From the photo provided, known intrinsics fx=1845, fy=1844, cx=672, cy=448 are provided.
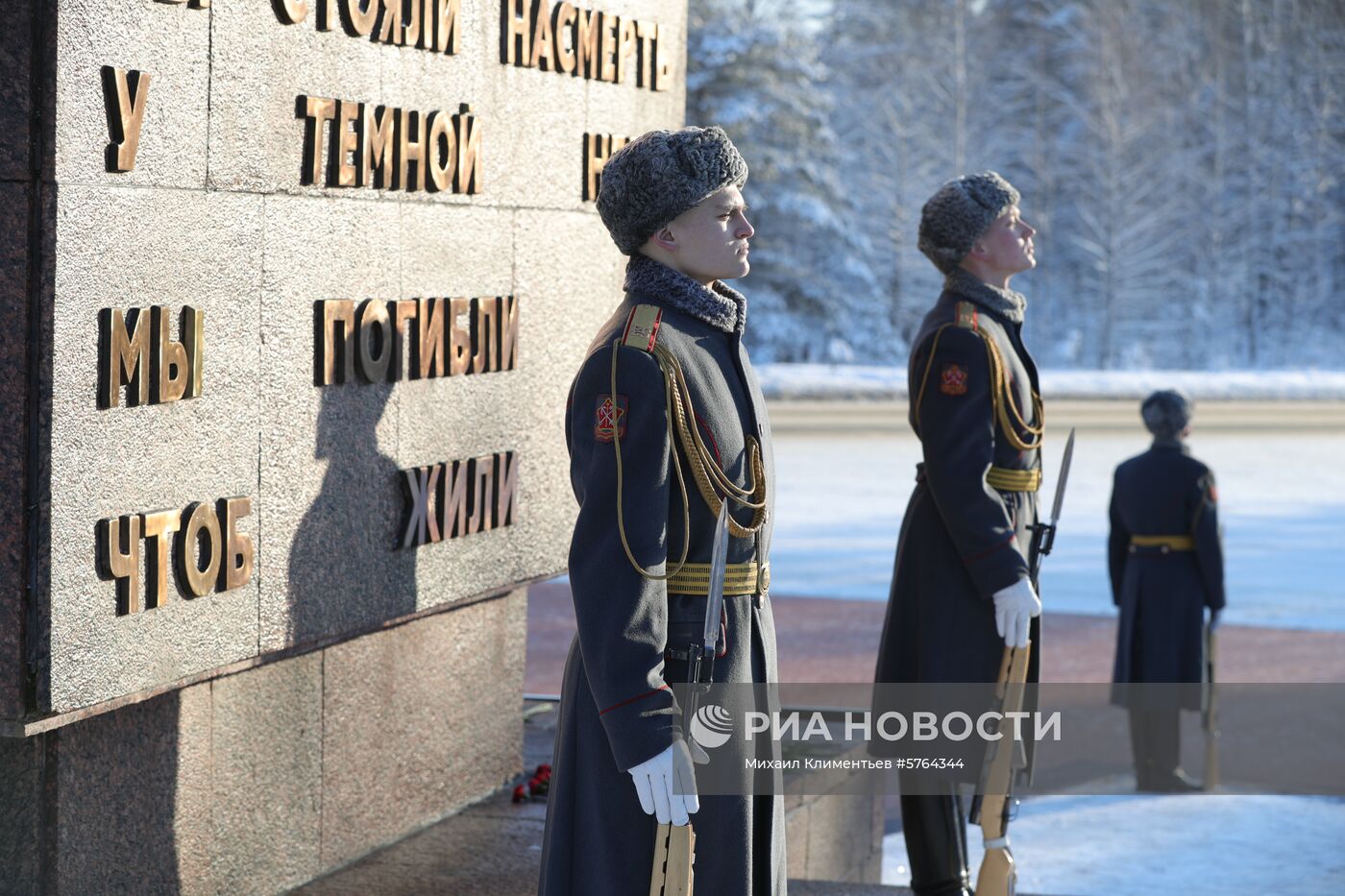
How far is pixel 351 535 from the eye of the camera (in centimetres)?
415

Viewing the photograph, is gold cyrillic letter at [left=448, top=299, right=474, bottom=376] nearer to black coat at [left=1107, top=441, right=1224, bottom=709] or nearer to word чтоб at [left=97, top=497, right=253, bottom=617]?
word чтоб at [left=97, top=497, right=253, bottom=617]

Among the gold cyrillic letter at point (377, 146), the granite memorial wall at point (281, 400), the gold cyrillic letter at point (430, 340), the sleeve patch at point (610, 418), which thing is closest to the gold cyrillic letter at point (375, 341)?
the granite memorial wall at point (281, 400)

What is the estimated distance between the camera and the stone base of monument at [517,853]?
14.4 ft

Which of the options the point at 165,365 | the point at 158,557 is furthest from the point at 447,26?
the point at 158,557

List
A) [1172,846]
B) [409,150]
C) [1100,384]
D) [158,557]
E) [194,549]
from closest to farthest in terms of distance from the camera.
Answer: [158,557] < [194,549] < [409,150] < [1172,846] < [1100,384]

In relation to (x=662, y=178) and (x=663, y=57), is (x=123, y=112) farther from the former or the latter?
(x=663, y=57)

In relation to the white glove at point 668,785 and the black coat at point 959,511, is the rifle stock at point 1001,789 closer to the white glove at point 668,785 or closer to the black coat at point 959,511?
the black coat at point 959,511

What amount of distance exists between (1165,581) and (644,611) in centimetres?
457

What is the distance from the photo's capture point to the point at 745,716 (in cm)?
318

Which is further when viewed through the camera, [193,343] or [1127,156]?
[1127,156]

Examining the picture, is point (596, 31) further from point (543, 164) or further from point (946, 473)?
point (946, 473)

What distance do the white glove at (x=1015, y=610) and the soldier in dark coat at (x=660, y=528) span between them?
1220 mm

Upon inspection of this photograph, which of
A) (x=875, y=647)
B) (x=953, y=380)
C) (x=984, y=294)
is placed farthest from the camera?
(x=875, y=647)

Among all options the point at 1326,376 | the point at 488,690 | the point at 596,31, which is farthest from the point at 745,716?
the point at 1326,376
